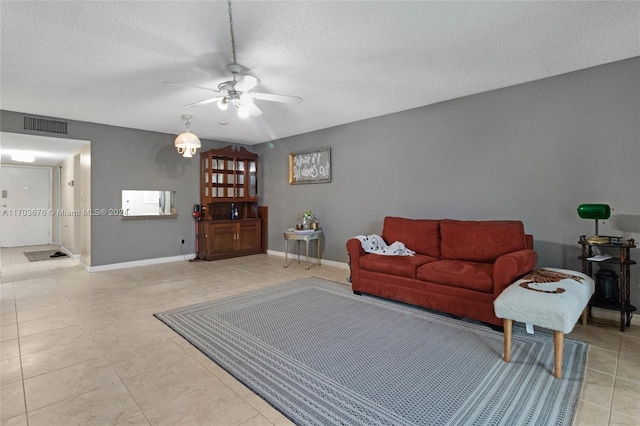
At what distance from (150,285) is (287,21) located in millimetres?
3987

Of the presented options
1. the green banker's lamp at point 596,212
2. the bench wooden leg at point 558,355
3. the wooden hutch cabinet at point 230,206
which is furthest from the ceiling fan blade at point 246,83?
the wooden hutch cabinet at point 230,206

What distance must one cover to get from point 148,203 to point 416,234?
16.8ft

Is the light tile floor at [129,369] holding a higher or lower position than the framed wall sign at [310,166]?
lower

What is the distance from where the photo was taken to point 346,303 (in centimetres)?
375

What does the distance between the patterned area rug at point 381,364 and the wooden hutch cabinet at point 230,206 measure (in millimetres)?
3103

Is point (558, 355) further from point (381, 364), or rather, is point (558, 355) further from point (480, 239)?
point (480, 239)

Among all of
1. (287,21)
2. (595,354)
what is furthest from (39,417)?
(595,354)

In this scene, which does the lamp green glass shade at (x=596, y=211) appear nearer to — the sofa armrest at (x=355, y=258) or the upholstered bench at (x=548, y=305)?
the upholstered bench at (x=548, y=305)

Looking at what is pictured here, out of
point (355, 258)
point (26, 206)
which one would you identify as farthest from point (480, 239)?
point (26, 206)

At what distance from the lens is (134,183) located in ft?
19.3

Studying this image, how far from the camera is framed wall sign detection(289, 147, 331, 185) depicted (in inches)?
233

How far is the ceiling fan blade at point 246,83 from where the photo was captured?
2.85 m

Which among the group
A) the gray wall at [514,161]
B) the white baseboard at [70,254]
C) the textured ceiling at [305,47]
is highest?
the textured ceiling at [305,47]

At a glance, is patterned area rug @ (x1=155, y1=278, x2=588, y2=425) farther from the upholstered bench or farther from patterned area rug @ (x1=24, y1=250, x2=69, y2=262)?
patterned area rug @ (x1=24, y1=250, x2=69, y2=262)
